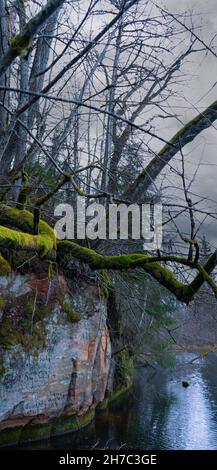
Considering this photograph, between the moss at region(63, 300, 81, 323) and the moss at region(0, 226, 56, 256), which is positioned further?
the moss at region(63, 300, 81, 323)

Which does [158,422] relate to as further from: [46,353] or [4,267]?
[4,267]

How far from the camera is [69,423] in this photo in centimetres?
994

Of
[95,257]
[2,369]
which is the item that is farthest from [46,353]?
[95,257]

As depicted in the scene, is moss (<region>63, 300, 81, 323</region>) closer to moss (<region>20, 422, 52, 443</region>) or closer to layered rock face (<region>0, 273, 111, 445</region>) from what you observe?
layered rock face (<region>0, 273, 111, 445</region>)

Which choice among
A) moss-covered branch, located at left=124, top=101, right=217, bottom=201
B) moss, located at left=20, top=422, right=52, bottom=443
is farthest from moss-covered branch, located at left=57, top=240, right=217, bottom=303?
moss, located at left=20, top=422, right=52, bottom=443

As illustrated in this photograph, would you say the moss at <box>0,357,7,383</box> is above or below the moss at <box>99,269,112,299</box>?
below

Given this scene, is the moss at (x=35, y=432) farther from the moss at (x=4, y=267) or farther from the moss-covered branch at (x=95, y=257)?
the moss-covered branch at (x=95, y=257)

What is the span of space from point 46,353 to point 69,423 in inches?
84.0

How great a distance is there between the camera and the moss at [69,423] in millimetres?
9578

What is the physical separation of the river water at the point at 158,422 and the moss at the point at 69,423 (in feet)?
0.48

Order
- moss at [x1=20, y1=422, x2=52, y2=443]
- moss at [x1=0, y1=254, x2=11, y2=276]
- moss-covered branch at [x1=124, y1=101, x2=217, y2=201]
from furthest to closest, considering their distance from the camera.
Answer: moss at [x1=20, y1=422, x2=52, y2=443] → moss at [x1=0, y1=254, x2=11, y2=276] → moss-covered branch at [x1=124, y1=101, x2=217, y2=201]

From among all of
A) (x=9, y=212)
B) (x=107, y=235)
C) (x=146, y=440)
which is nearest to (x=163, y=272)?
(x=107, y=235)

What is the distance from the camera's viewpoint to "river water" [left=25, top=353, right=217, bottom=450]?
9.23 m
